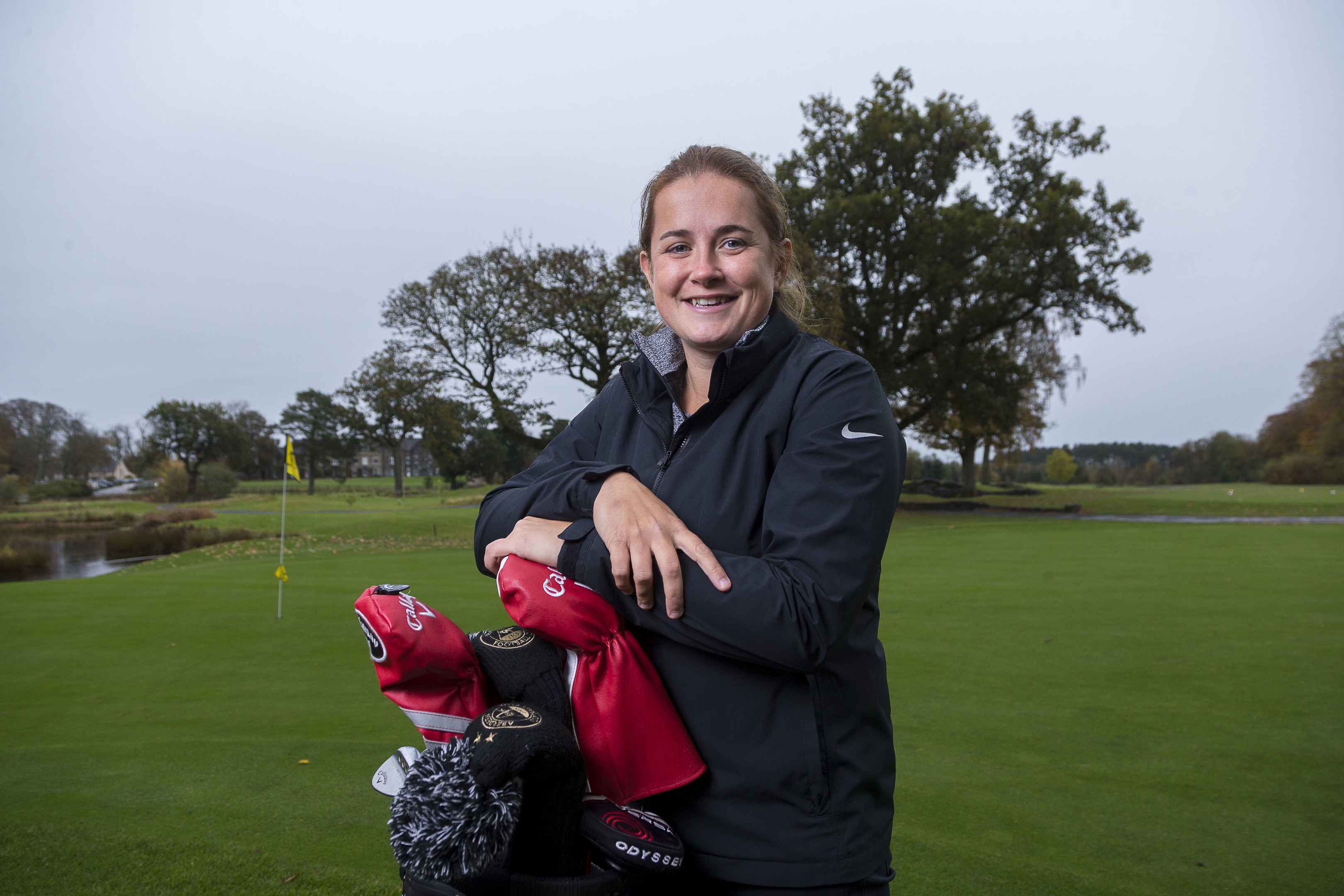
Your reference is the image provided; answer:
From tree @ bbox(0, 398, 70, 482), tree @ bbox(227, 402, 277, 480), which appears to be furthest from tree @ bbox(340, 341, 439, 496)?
tree @ bbox(227, 402, 277, 480)

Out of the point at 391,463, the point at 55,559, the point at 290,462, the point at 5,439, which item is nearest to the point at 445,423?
the point at 55,559

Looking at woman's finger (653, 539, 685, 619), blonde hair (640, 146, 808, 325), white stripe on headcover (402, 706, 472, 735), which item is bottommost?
white stripe on headcover (402, 706, 472, 735)

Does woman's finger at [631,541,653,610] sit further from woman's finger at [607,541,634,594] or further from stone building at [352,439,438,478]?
stone building at [352,439,438,478]

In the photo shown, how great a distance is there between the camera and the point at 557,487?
137 centimetres

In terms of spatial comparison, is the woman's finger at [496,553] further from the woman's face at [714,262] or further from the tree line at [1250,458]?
the tree line at [1250,458]

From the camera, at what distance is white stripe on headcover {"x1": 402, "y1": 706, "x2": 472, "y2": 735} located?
1176mm

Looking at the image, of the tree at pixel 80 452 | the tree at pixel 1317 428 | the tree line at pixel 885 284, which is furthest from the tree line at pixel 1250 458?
the tree at pixel 80 452

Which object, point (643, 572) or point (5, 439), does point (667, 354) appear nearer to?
point (643, 572)

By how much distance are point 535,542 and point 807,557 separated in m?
0.47

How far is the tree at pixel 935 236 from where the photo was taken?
22.7m

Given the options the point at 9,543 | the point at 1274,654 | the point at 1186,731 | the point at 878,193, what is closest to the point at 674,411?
the point at 1186,731

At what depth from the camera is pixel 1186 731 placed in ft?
14.4

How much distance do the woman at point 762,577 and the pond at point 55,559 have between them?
51.4ft

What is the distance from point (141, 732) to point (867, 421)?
4.95 metres
